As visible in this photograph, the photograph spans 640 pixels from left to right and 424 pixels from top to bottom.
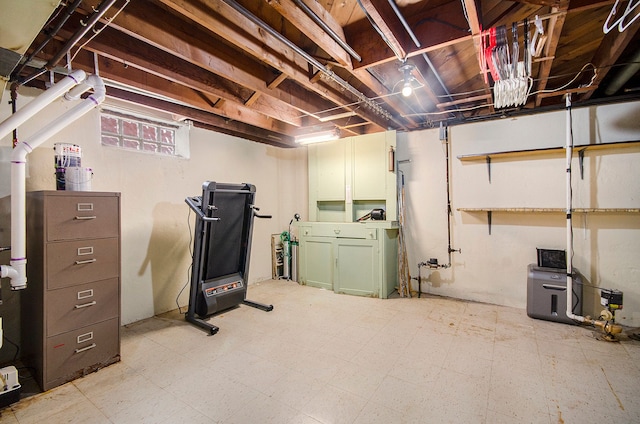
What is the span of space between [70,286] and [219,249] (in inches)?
54.4

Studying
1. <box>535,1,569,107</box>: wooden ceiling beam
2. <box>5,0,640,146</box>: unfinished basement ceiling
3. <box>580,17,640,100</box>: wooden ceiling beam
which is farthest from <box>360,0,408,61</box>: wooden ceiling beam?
<box>580,17,640,100</box>: wooden ceiling beam

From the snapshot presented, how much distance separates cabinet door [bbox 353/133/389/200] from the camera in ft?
13.6

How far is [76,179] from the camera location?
219 centimetres

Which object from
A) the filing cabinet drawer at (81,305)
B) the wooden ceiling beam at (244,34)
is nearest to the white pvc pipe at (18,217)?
the filing cabinet drawer at (81,305)

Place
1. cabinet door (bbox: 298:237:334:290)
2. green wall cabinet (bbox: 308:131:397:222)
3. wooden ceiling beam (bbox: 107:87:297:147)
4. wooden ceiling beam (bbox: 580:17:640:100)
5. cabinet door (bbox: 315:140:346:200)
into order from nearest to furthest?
wooden ceiling beam (bbox: 580:17:640:100) < wooden ceiling beam (bbox: 107:87:297:147) < green wall cabinet (bbox: 308:131:397:222) < cabinet door (bbox: 298:237:334:290) < cabinet door (bbox: 315:140:346:200)

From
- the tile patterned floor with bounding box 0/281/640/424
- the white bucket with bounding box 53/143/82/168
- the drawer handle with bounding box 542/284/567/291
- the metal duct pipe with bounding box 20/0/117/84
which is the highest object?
the metal duct pipe with bounding box 20/0/117/84

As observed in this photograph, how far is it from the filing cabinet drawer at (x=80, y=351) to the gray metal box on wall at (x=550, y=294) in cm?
427

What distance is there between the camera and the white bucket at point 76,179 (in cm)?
217

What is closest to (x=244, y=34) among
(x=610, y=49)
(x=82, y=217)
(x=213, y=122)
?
(x=82, y=217)

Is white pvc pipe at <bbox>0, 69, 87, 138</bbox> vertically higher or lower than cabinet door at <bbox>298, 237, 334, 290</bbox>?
higher

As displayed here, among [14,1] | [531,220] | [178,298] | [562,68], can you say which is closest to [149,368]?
[178,298]

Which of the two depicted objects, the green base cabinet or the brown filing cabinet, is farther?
the green base cabinet

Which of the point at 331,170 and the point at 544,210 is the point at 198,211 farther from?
the point at 544,210

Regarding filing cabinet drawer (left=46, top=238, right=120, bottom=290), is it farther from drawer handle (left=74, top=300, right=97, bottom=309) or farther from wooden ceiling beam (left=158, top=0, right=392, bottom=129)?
wooden ceiling beam (left=158, top=0, right=392, bottom=129)
